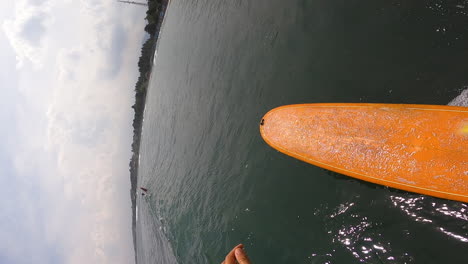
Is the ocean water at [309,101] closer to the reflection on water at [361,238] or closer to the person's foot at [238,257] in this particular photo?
the reflection on water at [361,238]

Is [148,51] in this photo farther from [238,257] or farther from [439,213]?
[439,213]

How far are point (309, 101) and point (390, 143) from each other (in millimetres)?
2496

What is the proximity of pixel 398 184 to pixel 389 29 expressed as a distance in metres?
3.57

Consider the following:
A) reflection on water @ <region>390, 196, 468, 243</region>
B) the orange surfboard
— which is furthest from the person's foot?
reflection on water @ <region>390, 196, 468, 243</region>

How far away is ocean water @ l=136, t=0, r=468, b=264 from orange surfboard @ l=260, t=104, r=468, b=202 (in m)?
0.44

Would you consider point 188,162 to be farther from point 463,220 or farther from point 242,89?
point 463,220

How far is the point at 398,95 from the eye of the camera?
5.36 m

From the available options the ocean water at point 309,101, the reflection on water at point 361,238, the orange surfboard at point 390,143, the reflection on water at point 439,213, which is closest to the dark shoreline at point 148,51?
the ocean water at point 309,101

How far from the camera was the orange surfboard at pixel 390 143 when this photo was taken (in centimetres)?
414

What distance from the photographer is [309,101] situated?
6.83 metres

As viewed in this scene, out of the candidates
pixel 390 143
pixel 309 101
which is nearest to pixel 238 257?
pixel 390 143

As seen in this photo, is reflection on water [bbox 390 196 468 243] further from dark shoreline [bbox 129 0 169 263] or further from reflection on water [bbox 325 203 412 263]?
dark shoreline [bbox 129 0 169 263]

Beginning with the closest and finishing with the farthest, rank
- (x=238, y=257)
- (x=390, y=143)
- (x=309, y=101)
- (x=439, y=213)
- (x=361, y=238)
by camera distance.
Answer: (x=238, y=257), (x=439, y=213), (x=390, y=143), (x=361, y=238), (x=309, y=101)

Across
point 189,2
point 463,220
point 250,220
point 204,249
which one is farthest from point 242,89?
point 189,2
